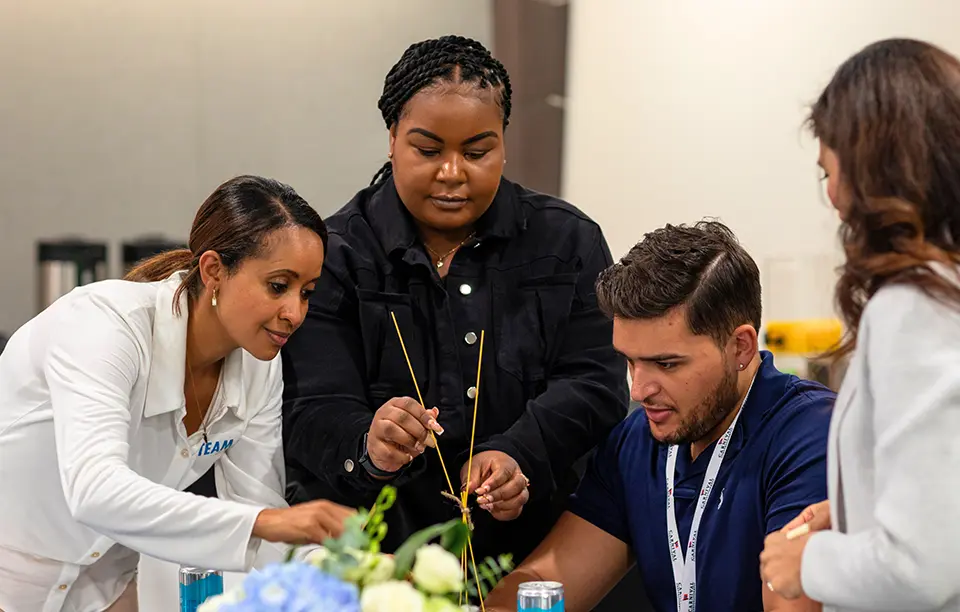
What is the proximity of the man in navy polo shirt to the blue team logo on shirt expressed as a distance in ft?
1.68

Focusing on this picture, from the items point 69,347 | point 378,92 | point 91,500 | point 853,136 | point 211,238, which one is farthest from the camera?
point 378,92

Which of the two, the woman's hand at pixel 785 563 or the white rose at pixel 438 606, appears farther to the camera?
the woman's hand at pixel 785 563

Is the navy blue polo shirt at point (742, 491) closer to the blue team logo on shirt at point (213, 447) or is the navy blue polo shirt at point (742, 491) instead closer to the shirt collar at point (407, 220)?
the shirt collar at point (407, 220)

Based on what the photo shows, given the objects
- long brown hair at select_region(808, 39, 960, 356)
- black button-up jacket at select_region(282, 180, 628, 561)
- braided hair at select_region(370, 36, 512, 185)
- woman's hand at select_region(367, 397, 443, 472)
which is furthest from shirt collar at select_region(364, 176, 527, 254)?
long brown hair at select_region(808, 39, 960, 356)

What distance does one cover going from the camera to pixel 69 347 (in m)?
1.67

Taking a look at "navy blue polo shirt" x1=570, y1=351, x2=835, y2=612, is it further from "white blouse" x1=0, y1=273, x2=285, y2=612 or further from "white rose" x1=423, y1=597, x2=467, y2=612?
"white rose" x1=423, y1=597, x2=467, y2=612

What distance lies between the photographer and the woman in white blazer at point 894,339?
105 centimetres

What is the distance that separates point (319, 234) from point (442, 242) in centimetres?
30

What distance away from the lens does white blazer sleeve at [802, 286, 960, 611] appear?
1045mm

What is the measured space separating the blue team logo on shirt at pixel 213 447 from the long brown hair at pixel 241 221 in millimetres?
243

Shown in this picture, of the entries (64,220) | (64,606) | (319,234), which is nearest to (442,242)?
(319,234)

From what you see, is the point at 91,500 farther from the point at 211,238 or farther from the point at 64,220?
the point at 64,220

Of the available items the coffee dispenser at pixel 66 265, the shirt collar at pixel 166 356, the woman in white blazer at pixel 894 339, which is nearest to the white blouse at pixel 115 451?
the shirt collar at pixel 166 356

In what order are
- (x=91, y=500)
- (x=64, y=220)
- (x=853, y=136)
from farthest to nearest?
(x=64, y=220)
(x=91, y=500)
(x=853, y=136)
